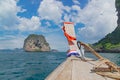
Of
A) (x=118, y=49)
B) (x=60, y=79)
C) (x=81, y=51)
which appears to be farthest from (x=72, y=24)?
(x=118, y=49)

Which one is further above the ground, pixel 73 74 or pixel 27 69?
pixel 73 74

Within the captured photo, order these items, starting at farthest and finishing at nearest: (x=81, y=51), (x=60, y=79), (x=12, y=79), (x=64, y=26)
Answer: (x=12, y=79), (x=81, y=51), (x=64, y=26), (x=60, y=79)

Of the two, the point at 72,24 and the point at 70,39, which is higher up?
the point at 72,24

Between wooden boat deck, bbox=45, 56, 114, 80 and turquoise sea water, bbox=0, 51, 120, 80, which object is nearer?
wooden boat deck, bbox=45, 56, 114, 80

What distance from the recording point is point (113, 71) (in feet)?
47.2

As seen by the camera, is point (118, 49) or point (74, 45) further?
point (118, 49)

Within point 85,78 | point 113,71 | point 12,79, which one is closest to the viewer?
point 85,78

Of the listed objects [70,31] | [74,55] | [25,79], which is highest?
[70,31]

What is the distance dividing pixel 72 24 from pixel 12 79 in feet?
34.1

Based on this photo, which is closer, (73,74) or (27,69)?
(73,74)

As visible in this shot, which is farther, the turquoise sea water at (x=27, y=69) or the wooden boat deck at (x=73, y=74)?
the turquoise sea water at (x=27, y=69)

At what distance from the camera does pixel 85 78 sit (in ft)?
33.2

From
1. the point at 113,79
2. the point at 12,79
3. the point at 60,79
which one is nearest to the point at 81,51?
the point at 12,79

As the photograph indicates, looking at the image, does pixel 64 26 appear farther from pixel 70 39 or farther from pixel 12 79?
pixel 12 79
